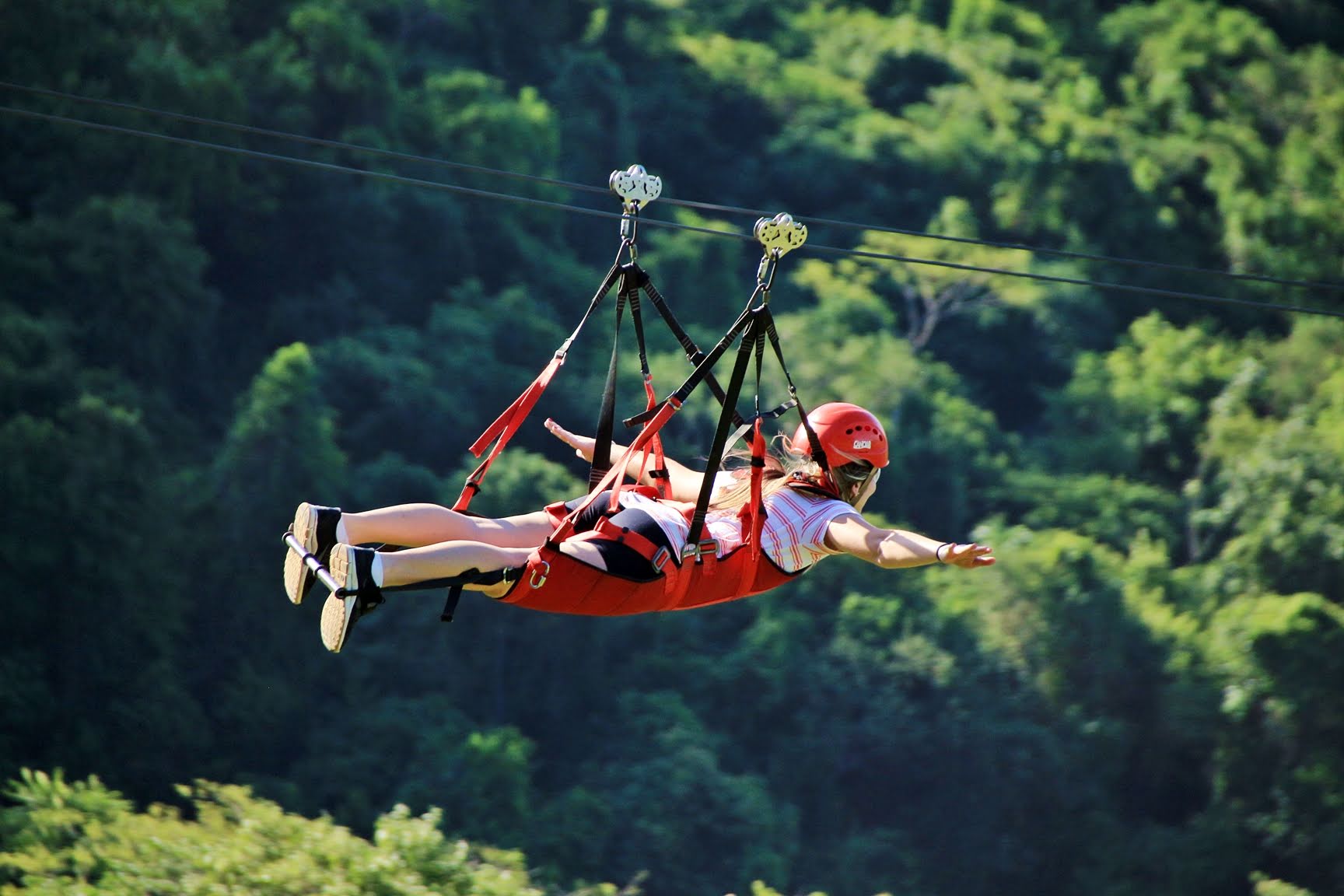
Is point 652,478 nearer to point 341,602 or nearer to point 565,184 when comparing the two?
point 341,602

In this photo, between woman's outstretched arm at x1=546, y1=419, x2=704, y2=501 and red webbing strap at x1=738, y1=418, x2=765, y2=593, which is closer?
red webbing strap at x1=738, y1=418, x2=765, y2=593

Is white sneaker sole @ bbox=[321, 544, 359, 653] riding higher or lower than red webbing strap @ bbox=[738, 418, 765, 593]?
lower

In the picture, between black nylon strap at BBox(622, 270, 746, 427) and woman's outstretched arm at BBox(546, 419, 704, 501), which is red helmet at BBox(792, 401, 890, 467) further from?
woman's outstretched arm at BBox(546, 419, 704, 501)

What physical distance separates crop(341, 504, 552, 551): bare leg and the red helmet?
2.28 feet

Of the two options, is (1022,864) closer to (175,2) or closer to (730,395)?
(175,2)

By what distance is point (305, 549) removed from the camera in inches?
155

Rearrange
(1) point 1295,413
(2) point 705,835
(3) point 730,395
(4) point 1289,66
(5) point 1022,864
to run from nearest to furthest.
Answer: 1. (3) point 730,395
2. (2) point 705,835
3. (5) point 1022,864
4. (1) point 1295,413
5. (4) point 1289,66

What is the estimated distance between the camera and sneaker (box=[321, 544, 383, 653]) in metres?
3.66

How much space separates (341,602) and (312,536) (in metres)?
0.22

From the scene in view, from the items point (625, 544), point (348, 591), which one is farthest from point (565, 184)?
point (348, 591)

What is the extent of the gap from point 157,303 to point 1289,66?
61.8 feet

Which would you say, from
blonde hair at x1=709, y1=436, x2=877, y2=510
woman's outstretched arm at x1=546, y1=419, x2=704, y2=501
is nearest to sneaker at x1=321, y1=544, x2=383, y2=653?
woman's outstretched arm at x1=546, y1=419, x2=704, y2=501

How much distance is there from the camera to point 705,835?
19.0 m

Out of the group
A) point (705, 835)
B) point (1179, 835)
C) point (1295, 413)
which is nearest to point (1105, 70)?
point (1295, 413)
